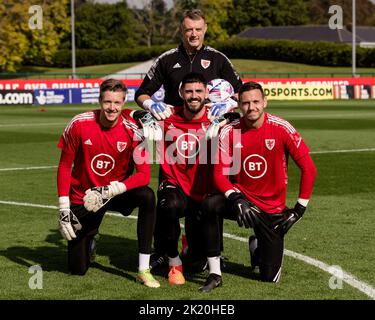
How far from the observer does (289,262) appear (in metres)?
8.12

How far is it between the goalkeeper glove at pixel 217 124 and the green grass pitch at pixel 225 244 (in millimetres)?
1302

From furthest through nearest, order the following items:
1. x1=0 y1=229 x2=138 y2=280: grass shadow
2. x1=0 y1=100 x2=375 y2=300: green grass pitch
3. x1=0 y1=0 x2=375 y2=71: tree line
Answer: x1=0 y1=0 x2=375 y2=71: tree line → x1=0 y1=229 x2=138 y2=280: grass shadow → x1=0 y1=100 x2=375 y2=300: green grass pitch

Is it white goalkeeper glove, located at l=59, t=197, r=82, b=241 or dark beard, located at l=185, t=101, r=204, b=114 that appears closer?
Answer: white goalkeeper glove, located at l=59, t=197, r=82, b=241

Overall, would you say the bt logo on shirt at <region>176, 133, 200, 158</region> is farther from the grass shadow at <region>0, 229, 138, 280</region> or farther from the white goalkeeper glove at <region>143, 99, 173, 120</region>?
the grass shadow at <region>0, 229, 138, 280</region>

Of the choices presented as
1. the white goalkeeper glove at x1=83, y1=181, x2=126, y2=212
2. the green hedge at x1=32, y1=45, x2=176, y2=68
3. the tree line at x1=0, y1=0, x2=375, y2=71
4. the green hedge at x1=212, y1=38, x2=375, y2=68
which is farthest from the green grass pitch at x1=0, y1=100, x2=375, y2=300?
the green hedge at x1=32, y1=45, x2=176, y2=68

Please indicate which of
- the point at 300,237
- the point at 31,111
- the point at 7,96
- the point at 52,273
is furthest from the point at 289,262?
the point at 7,96

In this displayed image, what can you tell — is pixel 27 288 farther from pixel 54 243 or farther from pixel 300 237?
pixel 300 237

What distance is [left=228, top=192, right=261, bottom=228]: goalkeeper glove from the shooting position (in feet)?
23.9

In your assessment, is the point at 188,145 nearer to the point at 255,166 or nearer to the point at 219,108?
the point at 219,108

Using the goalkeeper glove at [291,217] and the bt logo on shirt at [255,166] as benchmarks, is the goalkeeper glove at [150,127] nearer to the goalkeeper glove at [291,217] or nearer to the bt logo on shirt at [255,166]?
the bt logo on shirt at [255,166]

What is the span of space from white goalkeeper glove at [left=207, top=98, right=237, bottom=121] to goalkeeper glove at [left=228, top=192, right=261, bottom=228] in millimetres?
785

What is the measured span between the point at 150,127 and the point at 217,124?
622 mm

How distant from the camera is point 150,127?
7.71 metres

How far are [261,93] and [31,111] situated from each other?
30.1m
